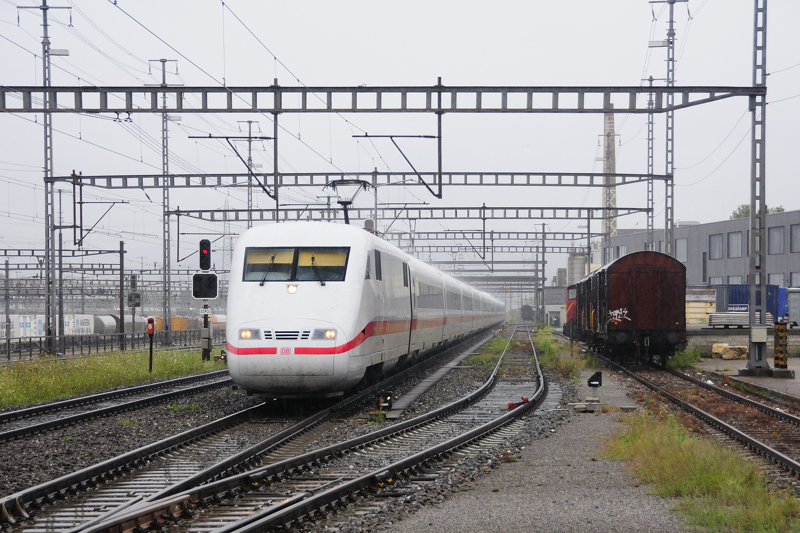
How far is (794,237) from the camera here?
5438cm

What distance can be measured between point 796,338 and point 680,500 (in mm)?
26144

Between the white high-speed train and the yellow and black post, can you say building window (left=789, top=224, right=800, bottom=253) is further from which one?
the white high-speed train

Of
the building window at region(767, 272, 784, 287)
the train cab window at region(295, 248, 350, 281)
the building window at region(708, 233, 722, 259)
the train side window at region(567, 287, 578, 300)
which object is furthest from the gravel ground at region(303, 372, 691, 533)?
the building window at region(708, 233, 722, 259)

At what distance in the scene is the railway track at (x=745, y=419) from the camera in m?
10.3

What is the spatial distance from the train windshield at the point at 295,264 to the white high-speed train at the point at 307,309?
2cm

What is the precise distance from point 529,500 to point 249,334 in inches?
262

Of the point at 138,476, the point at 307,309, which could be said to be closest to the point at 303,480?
the point at 138,476

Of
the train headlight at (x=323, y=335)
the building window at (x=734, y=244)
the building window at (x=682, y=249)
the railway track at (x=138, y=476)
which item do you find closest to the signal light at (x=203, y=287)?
the train headlight at (x=323, y=335)

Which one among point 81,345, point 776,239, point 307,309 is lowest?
point 81,345

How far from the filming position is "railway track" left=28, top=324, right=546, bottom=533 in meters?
6.70

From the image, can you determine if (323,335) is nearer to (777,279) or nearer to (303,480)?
(303,480)

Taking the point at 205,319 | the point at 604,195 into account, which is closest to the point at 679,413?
the point at 205,319

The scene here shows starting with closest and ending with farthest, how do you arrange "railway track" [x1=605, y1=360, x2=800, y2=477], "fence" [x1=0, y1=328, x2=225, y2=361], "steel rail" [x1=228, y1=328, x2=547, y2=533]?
"steel rail" [x1=228, y1=328, x2=547, y2=533] → "railway track" [x1=605, y1=360, x2=800, y2=477] → "fence" [x1=0, y1=328, x2=225, y2=361]

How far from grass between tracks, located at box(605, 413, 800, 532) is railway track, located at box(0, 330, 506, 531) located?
424 cm
